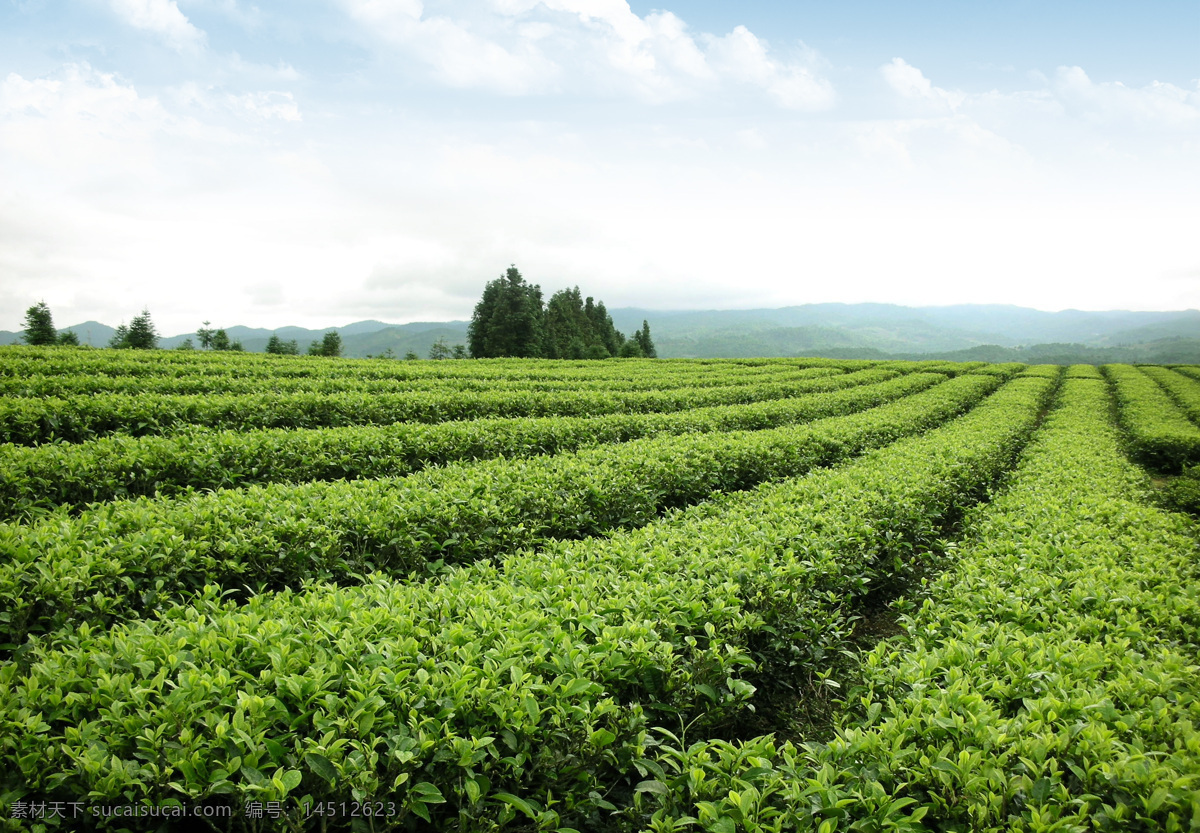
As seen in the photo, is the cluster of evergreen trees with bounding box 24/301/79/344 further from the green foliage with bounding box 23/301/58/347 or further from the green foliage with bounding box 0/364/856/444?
the green foliage with bounding box 0/364/856/444

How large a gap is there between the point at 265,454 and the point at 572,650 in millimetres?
6701

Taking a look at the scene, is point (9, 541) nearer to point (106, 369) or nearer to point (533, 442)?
point (533, 442)

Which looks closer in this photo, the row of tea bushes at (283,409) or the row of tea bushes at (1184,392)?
the row of tea bushes at (283,409)

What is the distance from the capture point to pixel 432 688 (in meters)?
2.43

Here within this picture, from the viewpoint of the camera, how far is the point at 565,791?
8.03ft

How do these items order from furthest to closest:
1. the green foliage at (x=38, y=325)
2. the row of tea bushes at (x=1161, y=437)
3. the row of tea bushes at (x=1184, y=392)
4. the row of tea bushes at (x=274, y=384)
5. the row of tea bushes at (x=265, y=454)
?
the green foliage at (x=38, y=325), the row of tea bushes at (x=1184, y=392), the row of tea bushes at (x=1161, y=437), the row of tea bushes at (x=274, y=384), the row of tea bushes at (x=265, y=454)

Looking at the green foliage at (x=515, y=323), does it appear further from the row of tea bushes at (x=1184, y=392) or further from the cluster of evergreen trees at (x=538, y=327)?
the row of tea bushes at (x=1184, y=392)

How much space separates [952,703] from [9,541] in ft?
19.7

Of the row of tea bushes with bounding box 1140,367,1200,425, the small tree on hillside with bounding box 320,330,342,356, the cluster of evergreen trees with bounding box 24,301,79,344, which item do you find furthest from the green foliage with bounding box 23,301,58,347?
the row of tea bushes with bounding box 1140,367,1200,425

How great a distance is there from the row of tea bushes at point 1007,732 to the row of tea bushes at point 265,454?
6.20 metres

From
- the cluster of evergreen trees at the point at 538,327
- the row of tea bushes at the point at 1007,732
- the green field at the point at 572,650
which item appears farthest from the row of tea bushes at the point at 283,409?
the cluster of evergreen trees at the point at 538,327

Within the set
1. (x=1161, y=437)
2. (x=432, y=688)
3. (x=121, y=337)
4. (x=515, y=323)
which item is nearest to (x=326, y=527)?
(x=432, y=688)

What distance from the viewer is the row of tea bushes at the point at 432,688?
210 cm

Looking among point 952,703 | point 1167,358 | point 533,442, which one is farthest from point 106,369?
point 1167,358
